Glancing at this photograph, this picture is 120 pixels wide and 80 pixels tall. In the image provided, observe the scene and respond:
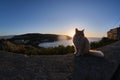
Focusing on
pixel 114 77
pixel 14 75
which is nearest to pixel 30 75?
pixel 14 75

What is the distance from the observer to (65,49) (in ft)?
34.7

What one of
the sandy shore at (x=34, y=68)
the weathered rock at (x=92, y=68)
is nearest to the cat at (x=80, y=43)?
the weathered rock at (x=92, y=68)

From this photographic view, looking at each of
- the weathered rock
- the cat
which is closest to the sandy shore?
the weathered rock

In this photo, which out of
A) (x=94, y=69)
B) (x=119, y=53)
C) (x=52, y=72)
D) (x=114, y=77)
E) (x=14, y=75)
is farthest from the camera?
(x=119, y=53)

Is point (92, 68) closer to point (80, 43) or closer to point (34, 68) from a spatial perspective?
point (80, 43)

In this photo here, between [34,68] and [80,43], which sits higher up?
[80,43]

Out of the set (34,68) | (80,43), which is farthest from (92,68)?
(34,68)

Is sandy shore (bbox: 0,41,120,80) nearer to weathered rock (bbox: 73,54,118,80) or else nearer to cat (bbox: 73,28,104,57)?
weathered rock (bbox: 73,54,118,80)

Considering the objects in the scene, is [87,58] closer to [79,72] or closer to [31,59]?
[79,72]

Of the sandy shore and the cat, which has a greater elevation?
A: the cat

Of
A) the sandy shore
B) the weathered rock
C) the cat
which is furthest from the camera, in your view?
the cat

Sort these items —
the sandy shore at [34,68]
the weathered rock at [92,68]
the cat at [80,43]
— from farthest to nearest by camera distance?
the cat at [80,43], the weathered rock at [92,68], the sandy shore at [34,68]

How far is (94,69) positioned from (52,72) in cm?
128

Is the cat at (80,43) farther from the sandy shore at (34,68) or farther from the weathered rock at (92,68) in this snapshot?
the sandy shore at (34,68)
